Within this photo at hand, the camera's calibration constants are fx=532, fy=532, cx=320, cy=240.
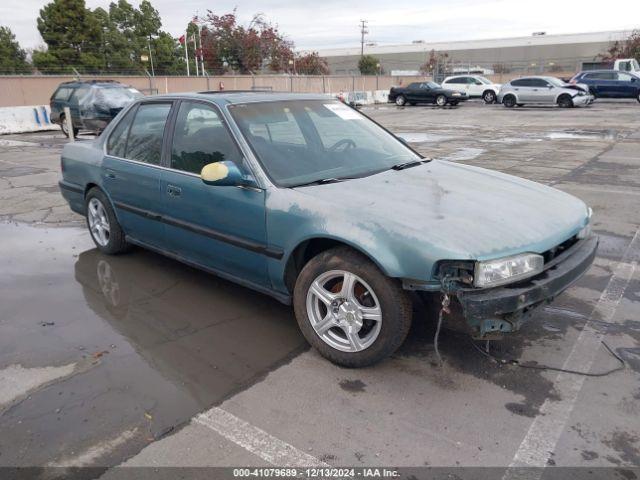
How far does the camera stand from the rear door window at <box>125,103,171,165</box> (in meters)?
4.34

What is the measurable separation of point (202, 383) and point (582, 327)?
2.57 metres

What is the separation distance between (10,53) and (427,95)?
109ft

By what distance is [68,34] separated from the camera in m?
39.2

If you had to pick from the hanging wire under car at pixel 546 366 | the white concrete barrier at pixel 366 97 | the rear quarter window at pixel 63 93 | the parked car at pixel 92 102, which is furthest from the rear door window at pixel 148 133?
the white concrete barrier at pixel 366 97

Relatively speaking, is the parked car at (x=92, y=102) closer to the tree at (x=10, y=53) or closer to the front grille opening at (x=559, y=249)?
the front grille opening at (x=559, y=249)

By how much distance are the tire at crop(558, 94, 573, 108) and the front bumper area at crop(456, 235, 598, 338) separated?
2508 centimetres

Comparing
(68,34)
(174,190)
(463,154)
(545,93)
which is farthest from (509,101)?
(68,34)

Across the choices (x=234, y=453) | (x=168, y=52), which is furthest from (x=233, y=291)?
(x=168, y=52)

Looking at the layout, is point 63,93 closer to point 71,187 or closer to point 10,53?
point 71,187

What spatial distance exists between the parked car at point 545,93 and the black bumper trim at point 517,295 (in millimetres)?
25068

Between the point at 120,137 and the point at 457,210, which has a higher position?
the point at 120,137

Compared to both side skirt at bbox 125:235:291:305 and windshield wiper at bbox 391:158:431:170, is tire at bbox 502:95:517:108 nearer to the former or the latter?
windshield wiper at bbox 391:158:431:170

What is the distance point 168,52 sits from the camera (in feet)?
162

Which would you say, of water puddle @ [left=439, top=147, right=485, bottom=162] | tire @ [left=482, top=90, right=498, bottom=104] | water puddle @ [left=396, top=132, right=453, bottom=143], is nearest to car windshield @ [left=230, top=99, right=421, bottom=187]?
water puddle @ [left=439, top=147, right=485, bottom=162]
